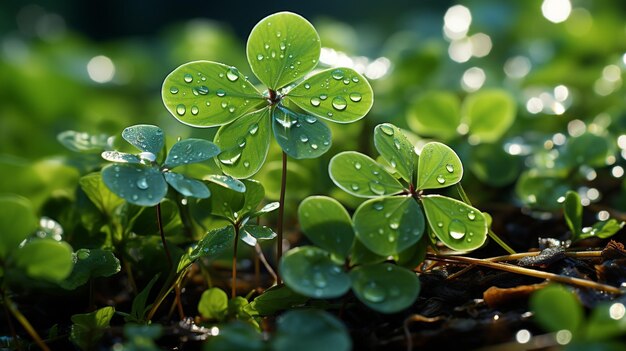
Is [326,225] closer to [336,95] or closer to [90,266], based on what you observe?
[336,95]

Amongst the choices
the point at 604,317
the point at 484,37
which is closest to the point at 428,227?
the point at 604,317

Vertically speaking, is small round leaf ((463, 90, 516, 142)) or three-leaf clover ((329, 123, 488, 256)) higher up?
small round leaf ((463, 90, 516, 142))

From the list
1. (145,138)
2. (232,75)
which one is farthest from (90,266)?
(232,75)

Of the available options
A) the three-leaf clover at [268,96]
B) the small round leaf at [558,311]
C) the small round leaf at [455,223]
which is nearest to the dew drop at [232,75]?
the three-leaf clover at [268,96]

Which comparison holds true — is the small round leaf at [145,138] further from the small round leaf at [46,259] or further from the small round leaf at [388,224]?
the small round leaf at [388,224]

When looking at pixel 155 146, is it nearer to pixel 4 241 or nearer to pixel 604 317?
pixel 4 241

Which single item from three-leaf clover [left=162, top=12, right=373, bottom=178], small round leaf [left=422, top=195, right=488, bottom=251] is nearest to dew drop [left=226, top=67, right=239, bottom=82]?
three-leaf clover [left=162, top=12, right=373, bottom=178]

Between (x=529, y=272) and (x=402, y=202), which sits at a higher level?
(x=402, y=202)

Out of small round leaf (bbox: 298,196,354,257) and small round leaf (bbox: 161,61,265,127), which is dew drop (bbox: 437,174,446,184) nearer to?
small round leaf (bbox: 298,196,354,257)

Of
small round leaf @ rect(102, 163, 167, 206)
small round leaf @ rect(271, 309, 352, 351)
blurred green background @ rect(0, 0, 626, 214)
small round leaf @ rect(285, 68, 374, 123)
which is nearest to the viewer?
small round leaf @ rect(271, 309, 352, 351)
